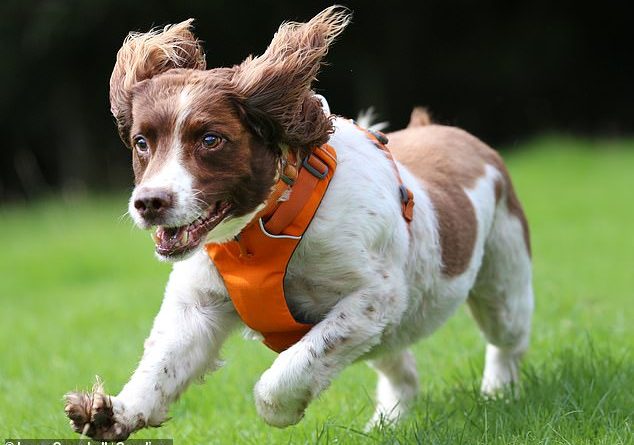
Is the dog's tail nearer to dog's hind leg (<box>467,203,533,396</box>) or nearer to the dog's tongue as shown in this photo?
dog's hind leg (<box>467,203,533,396</box>)

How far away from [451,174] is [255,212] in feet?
5.01

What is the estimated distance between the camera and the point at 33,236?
54.6ft

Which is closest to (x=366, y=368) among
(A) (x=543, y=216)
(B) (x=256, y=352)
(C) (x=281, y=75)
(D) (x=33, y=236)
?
(B) (x=256, y=352)

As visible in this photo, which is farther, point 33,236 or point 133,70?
point 33,236

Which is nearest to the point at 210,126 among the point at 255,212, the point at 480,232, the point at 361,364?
the point at 255,212

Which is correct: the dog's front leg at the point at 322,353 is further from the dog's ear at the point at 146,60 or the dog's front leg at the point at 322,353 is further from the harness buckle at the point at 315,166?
the dog's ear at the point at 146,60

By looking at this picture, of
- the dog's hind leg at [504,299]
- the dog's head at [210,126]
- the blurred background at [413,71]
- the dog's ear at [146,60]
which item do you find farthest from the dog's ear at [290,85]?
the blurred background at [413,71]

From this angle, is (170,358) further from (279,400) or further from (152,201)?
(152,201)

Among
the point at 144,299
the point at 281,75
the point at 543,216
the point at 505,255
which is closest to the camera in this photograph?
the point at 281,75

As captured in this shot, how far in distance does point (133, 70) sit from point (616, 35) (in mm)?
20625

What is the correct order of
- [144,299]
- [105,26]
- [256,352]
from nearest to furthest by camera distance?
[256,352]
[144,299]
[105,26]

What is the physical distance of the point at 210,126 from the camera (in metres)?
3.85

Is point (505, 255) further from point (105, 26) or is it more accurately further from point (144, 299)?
point (105, 26)

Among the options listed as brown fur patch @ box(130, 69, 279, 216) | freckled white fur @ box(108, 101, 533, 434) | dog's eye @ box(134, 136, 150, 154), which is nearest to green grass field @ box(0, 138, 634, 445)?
freckled white fur @ box(108, 101, 533, 434)
